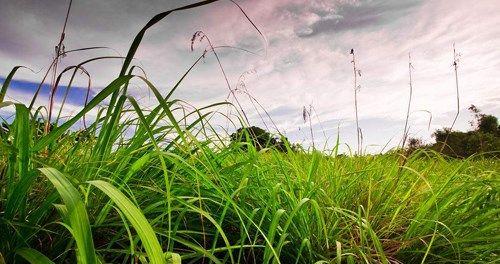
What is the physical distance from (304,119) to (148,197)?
1.65 m

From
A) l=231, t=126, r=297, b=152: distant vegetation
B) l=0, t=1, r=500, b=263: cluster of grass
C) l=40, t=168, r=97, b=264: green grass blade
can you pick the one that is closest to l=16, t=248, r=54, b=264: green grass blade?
l=0, t=1, r=500, b=263: cluster of grass

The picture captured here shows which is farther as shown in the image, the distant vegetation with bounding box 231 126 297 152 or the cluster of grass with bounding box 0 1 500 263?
the distant vegetation with bounding box 231 126 297 152

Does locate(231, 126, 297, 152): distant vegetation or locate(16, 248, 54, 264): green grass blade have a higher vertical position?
locate(231, 126, 297, 152): distant vegetation

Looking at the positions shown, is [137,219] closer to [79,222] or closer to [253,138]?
[79,222]

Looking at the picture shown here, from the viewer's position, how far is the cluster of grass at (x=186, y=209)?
1.27 m

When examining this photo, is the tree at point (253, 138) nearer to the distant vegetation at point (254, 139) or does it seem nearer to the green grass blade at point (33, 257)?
the distant vegetation at point (254, 139)

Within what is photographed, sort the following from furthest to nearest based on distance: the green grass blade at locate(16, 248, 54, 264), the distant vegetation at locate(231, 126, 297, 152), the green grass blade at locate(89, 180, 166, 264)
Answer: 1. the distant vegetation at locate(231, 126, 297, 152)
2. the green grass blade at locate(16, 248, 54, 264)
3. the green grass blade at locate(89, 180, 166, 264)

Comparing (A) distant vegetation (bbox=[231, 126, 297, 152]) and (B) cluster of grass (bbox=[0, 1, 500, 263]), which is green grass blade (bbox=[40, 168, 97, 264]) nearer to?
(B) cluster of grass (bbox=[0, 1, 500, 263])

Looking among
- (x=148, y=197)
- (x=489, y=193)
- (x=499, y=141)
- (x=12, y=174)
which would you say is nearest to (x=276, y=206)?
(x=148, y=197)

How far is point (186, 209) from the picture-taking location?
1.43 m

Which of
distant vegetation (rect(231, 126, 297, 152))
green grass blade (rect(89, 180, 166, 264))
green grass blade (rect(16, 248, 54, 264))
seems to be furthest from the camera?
distant vegetation (rect(231, 126, 297, 152))

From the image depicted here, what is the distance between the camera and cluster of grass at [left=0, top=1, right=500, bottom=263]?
4.17 ft

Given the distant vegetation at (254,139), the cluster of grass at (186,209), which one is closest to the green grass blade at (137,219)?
the cluster of grass at (186,209)

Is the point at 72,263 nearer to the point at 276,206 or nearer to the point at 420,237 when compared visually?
the point at 276,206
